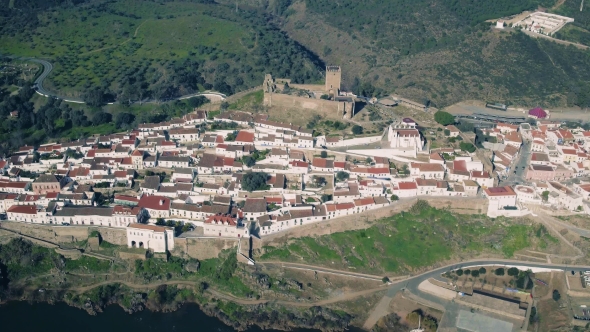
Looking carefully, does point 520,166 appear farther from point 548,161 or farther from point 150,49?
point 150,49

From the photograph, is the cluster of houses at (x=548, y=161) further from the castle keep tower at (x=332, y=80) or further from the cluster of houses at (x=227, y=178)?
the castle keep tower at (x=332, y=80)

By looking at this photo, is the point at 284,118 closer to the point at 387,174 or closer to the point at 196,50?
the point at 387,174

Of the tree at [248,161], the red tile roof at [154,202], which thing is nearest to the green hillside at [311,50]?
the tree at [248,161]

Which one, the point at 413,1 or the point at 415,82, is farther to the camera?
the point at 413,1

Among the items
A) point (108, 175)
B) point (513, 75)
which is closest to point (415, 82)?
point (513, 75)

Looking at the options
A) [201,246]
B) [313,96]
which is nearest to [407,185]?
[313,96]

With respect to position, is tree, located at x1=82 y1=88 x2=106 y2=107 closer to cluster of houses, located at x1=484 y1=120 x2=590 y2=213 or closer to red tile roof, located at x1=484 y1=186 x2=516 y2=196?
cluster of houses, located at x1=484 y1=120 x2=590 y2=213
